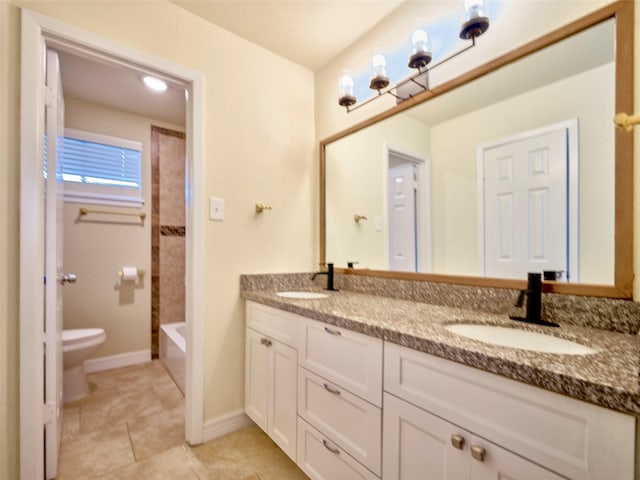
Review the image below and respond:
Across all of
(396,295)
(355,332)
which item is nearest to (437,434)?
(355,332)

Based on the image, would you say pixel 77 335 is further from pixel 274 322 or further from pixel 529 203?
pixel 529 203

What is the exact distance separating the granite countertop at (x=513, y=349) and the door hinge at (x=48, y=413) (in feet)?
3.65

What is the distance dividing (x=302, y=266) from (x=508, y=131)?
1.37 metres

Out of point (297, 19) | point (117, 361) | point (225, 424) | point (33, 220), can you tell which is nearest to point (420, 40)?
point (297, 19)

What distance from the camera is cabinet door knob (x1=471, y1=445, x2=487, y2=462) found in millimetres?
692

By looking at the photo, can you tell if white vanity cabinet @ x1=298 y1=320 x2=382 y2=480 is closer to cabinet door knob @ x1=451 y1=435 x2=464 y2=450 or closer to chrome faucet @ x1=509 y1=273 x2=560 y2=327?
cabinet door knob @ x1=451 y1=435 x2=464 y2=450

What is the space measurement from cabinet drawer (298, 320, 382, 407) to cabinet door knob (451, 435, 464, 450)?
0.80 feet

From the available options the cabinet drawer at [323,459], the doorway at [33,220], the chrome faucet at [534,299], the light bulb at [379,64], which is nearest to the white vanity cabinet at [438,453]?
the cabinet drawer at [323,459]

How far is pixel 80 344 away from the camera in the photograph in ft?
6.81

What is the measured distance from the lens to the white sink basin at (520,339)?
2.77 ft

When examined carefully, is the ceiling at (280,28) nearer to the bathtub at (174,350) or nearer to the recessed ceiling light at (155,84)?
the recessed ceiling light at (155,84)

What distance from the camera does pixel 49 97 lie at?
1305 mm

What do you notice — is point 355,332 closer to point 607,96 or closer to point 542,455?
point 542,455

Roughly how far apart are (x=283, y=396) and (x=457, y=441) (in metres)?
0.86
